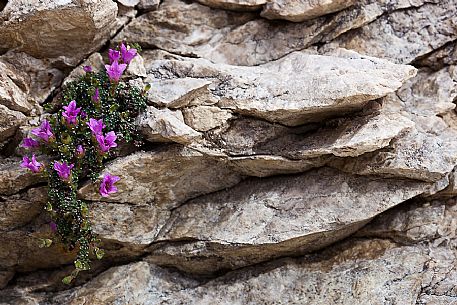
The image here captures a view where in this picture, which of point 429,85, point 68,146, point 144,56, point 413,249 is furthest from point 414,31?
point 68,146

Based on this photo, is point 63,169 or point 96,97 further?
point 96,97

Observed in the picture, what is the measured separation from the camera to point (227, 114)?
247 inches

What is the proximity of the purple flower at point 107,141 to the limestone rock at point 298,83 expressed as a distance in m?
1.08

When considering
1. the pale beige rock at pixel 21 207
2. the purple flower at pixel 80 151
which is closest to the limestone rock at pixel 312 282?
the pale beige rock at pixel 21 207

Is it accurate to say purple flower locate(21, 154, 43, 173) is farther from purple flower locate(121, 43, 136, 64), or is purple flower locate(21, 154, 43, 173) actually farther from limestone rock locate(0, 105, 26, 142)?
purple flower locate(121, 43, 136, 64)

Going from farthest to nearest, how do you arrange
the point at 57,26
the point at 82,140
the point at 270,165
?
1. the point at 270,165
2. the point at 57,26
3. the point at 82,140

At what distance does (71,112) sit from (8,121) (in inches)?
33.2

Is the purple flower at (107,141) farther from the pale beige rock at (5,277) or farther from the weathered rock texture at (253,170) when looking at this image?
the pale beige rock at (5,277)

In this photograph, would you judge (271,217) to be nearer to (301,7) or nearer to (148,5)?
(301,7)

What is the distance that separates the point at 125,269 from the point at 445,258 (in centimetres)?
373

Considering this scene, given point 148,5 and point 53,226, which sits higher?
point 148,5

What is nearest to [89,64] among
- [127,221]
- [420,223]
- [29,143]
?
[29,143]

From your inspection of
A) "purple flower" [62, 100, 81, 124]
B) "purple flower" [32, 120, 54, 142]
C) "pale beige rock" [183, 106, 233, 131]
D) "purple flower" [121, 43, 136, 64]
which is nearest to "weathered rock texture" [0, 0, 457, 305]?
"pale beige rock" [183, 106, 233, 131]

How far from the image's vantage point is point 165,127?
5.96 m
